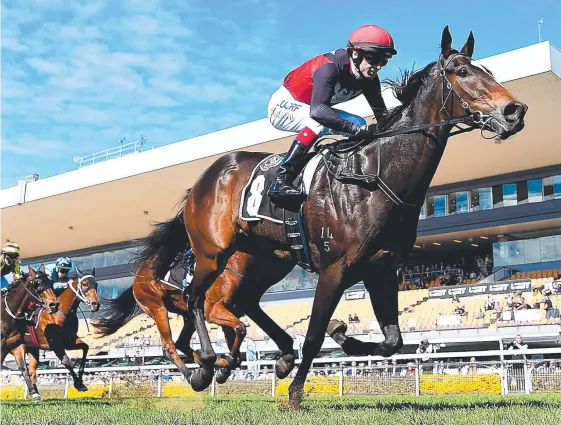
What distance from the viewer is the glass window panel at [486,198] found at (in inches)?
1100

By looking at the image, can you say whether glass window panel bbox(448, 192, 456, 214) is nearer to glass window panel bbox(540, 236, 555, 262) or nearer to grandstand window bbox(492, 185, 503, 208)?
grandstand window bbox(492, 185, 503, 208)

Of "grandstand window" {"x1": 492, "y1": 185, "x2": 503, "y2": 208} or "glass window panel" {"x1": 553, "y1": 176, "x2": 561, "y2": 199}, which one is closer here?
"glass window panel" {"x1": 553, "y1": 176, "x2": 561, "y2": 199}

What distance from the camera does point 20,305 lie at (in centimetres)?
1087

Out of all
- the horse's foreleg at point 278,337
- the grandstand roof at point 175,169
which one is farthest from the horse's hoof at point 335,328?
the grandstand roof at point 175,169

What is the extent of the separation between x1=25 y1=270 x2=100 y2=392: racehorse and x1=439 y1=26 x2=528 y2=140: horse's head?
8.15 m

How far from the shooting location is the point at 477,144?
78.2ft

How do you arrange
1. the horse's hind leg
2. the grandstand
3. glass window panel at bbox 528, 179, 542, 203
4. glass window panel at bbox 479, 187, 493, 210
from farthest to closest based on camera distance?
glass window panel at bbox 479, 187, 493, 210 < glass window panel at bbox 528, 179, 542, 203 < the grandstand < the horse's hind leg

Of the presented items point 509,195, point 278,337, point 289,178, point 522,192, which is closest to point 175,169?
point 509,195

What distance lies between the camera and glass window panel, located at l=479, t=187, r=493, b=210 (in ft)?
91.6

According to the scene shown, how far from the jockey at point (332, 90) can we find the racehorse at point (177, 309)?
155 cm

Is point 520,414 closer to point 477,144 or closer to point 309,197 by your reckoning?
→ point 309,197

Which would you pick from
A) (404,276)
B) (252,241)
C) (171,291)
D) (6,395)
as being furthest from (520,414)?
(404,276)

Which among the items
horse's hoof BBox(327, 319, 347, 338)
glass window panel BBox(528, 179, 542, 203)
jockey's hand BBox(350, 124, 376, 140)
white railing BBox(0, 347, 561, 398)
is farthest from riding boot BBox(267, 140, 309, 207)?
glass window panel BBox(528, 179, 542, 203)

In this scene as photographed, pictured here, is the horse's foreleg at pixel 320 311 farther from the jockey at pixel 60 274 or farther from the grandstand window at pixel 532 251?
the grandstand window at pixel 532 251
